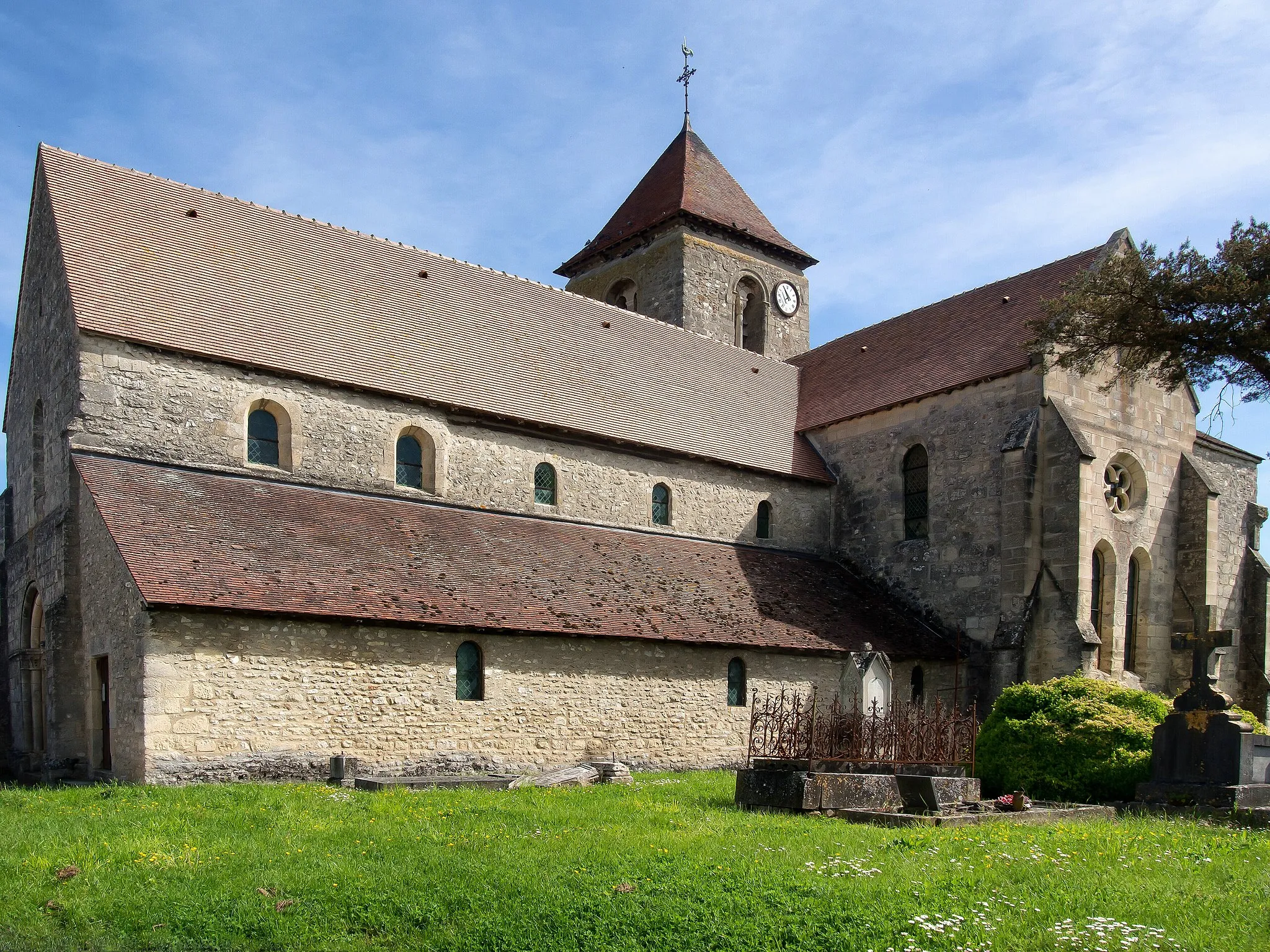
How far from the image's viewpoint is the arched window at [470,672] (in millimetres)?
16531

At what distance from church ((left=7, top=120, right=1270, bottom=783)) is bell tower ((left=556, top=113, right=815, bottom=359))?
13.7 ft

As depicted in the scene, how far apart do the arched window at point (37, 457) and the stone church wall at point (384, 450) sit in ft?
9.30

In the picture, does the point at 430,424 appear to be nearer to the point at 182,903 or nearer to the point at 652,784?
the point at 652,784

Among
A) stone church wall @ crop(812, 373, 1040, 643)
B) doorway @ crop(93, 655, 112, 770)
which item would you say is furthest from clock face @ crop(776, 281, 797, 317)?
doorway @ crop(93, 655, 112, 770)

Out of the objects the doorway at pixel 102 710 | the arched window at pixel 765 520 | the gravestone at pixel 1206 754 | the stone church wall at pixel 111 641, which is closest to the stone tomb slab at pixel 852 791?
the gravestone at pixel 1206 754

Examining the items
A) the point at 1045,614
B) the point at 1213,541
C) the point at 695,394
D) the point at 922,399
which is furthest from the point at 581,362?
the point at 1213,541

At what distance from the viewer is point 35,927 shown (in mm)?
7430

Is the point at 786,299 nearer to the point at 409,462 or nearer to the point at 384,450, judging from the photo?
the point at 409,462

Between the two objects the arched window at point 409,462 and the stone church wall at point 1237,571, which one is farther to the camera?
the stone church wall at point 1237,571

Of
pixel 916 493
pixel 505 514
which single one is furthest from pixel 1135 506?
pixel 505 514

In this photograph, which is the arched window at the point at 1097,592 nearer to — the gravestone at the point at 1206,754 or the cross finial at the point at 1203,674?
the cross finial at the point at 1203,674

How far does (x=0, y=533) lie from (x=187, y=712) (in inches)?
364

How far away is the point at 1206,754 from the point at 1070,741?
2049 millimetres

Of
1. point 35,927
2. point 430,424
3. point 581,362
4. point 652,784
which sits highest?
point 581,362
